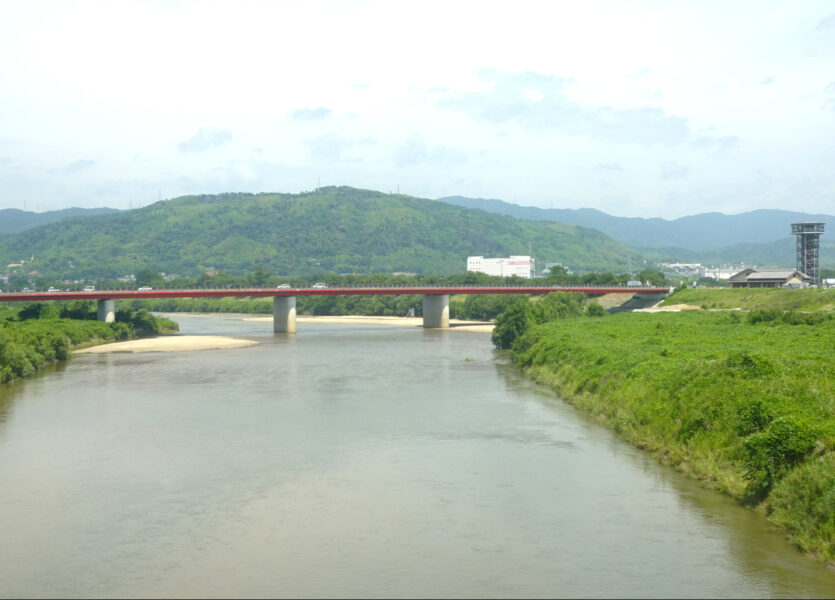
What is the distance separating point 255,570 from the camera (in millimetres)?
22625

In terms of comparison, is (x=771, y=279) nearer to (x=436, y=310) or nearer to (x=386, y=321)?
(x=436, y=310)

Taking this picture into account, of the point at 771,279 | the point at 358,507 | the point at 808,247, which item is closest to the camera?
the point at 358,507

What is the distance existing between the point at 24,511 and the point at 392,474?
13.0m

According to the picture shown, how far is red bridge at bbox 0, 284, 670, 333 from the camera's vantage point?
104 m

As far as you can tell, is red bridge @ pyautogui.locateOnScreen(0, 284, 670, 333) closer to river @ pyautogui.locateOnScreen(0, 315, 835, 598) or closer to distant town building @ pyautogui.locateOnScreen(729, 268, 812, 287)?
distant town building @ pyautogui.locateOnScreen(729, 268, 812, 287)

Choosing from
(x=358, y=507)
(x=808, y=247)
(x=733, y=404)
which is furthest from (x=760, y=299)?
(x=358, y=507)

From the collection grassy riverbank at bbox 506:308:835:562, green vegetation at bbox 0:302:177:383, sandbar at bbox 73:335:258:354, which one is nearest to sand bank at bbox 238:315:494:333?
green vegetation at bbox 0:302:177:383

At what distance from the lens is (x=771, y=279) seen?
12950 centimetres

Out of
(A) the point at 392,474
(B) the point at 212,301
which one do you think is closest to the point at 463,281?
(B) the point at 212,301

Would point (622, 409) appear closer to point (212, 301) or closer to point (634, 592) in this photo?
point (634, 592)

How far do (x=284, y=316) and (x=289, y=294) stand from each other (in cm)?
357

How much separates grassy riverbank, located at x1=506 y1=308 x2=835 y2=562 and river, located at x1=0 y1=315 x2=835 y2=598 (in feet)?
3.24

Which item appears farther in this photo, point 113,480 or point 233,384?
point 233,384

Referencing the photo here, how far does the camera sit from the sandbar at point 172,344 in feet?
294
